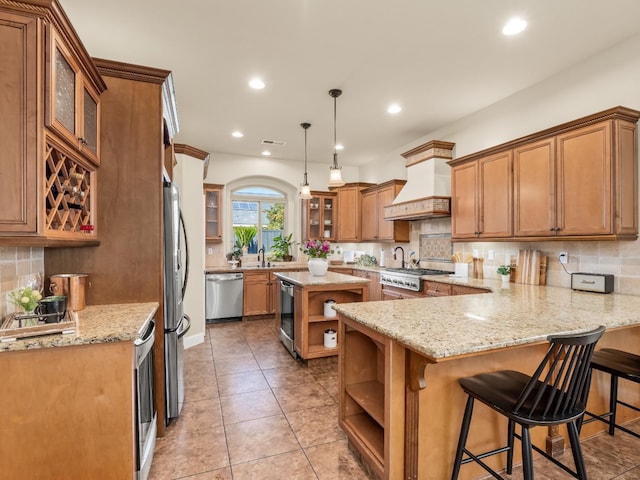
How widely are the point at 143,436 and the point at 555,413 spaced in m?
2.04

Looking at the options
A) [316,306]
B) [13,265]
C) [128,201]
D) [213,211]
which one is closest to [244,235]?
[213,211]

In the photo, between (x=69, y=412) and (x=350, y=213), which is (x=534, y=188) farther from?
(x=69, y=412)

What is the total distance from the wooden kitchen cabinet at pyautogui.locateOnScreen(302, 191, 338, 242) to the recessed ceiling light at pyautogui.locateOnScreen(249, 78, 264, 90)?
3249 millimetres

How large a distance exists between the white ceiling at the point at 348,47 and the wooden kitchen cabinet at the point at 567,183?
2.30ft

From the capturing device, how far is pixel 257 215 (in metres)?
6.77

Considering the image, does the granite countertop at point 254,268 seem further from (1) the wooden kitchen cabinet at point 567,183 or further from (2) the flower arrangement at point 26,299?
(2) the flower arrangement at point 26,299

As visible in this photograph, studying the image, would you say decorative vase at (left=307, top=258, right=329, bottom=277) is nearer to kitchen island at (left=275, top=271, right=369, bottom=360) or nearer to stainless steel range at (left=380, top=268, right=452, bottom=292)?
kitchen island at (left=275, top=271, right=369, bottom=360)

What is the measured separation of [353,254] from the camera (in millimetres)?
6910

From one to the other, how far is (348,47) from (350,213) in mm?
3902

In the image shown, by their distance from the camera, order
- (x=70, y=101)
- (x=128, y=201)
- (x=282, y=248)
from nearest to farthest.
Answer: (x=70, y=101) → (x=128, y=201) → (x=282, y=248)

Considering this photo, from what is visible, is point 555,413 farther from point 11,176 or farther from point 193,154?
point 193,154

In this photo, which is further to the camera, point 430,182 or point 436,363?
point 430,182

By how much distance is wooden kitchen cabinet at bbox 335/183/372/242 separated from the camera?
21.1 feet

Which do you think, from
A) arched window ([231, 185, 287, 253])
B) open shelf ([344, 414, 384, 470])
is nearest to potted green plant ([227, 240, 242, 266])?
arched window ([231, 185, 287, 253])
